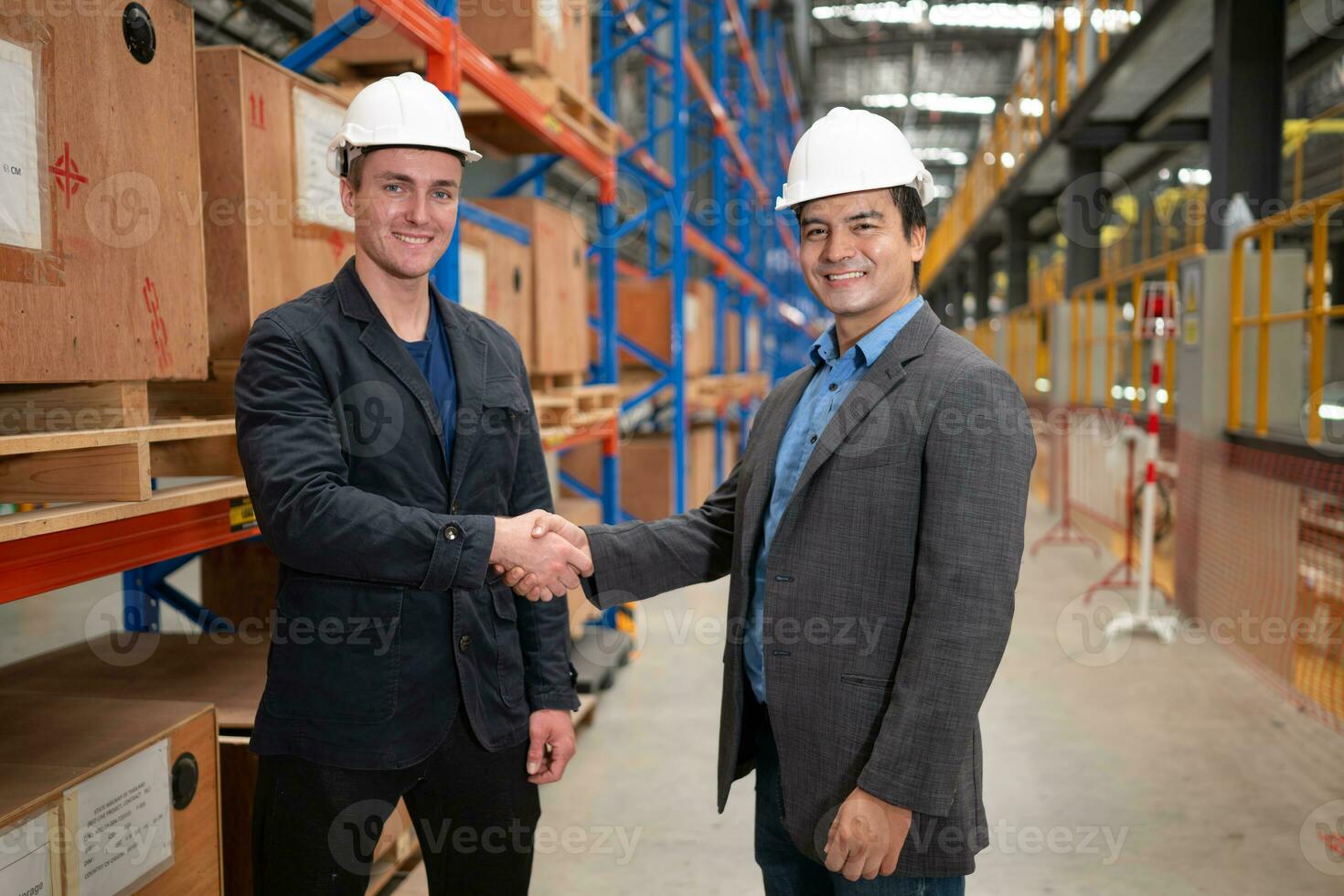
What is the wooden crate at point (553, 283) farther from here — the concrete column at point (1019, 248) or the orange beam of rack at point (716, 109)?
the concrete column at point (1019, 248)

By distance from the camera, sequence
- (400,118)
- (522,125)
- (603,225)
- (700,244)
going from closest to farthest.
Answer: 1. (400,118)
2. (522,125)
3. (603,225)
4. (700,244)

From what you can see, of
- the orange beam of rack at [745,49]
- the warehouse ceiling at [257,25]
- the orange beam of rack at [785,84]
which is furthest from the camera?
the orange beam of rack at [785,84]

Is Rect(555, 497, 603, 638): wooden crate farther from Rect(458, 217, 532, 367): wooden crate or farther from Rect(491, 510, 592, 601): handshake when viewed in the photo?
Rect(491, 510, 592, 601): handshake

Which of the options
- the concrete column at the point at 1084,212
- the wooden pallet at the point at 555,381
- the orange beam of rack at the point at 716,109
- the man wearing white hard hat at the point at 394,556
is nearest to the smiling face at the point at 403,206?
the man wearing white hard hat at the point at 394,556

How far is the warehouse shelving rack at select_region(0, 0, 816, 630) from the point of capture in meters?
2.07

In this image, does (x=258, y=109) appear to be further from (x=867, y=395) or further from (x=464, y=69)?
(x=867, y=395)

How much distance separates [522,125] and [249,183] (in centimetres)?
232

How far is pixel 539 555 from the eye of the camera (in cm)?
224

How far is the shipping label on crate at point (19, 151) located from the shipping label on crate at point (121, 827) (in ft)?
3.90

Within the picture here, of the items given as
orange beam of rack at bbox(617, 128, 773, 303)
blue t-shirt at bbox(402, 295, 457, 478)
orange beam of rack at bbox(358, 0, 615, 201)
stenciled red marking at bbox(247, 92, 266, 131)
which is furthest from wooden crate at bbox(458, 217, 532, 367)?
orange beam of rack at bbox(617, 128, 773, 303)

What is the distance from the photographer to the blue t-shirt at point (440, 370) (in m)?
A: 2.26

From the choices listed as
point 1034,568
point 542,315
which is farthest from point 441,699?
point 1034,568

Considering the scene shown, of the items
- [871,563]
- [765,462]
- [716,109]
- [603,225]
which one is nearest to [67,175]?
[765,462]

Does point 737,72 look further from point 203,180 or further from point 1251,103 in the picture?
point 203,180
